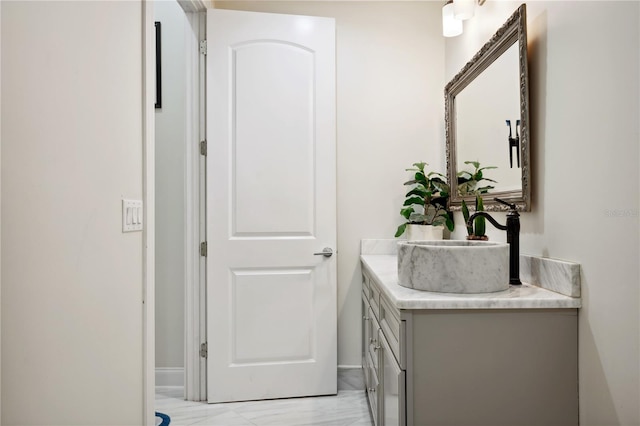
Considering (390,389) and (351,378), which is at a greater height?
(390,389)

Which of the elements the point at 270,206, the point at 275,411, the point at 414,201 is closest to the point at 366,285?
the point at 414,201

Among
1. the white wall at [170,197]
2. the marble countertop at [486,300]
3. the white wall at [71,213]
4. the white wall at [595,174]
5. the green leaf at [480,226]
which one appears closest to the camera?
the white wall at [71,213]

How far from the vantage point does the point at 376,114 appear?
253 centimetres

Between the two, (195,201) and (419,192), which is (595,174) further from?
(195,201)

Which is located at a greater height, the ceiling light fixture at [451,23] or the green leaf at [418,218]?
the ceiling light fixture at [451,23]

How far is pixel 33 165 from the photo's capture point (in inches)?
33.6

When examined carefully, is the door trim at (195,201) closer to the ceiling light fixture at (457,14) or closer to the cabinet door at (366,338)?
the cabinet door at (366,338)

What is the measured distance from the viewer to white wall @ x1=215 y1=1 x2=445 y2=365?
251 cm

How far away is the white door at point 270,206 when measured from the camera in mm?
2270

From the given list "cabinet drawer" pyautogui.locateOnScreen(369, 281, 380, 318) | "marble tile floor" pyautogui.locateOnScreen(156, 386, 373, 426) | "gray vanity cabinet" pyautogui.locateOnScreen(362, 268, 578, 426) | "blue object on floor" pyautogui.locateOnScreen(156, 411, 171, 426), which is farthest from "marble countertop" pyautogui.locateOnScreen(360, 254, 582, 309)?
→ "blue object on floor" pyautogui.locateOnScreen(156, 411, 171, 426)

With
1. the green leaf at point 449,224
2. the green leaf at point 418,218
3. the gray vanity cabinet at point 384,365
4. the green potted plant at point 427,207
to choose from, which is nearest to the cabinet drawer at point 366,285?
the gray vanity cabinet at point 384,365

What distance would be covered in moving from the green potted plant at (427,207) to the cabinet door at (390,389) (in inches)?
33.7

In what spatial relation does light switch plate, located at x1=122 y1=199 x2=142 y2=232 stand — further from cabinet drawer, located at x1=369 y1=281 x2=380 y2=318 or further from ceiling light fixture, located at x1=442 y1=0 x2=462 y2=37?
ceiling light fixture, located at x1=442 y1=0 x2=462 y2=37

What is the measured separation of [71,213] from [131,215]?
0.29 meters
